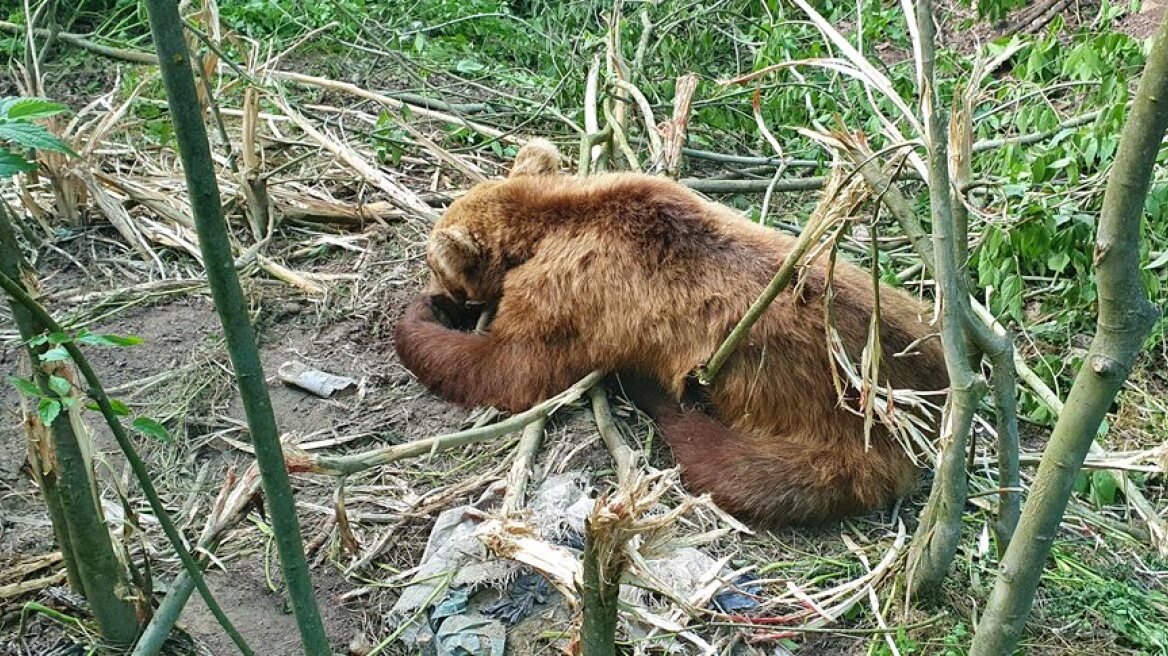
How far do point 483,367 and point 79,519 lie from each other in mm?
2320

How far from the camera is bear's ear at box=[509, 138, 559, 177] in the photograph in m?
6.05

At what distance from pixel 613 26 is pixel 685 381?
339 cm

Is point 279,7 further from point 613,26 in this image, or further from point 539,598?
point 539,598

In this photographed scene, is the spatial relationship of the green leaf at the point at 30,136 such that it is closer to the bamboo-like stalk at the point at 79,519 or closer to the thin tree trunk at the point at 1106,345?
the bamboo-like stalk at the point at 79,519

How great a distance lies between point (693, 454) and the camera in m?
4.91

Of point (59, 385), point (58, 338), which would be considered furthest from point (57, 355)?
point (59, 385)

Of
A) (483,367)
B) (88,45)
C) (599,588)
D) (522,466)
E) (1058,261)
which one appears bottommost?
(522,466)

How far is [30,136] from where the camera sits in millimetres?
2496

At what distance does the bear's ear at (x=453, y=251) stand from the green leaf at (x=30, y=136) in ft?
9.76

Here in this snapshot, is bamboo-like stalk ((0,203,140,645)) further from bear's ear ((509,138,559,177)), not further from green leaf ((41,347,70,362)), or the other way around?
bear's ear ((509,138,559,177))

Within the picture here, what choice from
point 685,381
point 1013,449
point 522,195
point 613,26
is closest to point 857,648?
point 1013,449

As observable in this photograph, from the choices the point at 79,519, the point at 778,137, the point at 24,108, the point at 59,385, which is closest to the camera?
the point at 24,108

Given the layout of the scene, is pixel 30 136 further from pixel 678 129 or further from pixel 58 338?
pixel 678 129

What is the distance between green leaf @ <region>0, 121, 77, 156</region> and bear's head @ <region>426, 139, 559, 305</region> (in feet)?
9.78
